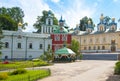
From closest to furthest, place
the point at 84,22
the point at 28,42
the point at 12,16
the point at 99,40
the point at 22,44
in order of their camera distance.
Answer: the point at 22,44
the point at 28,42
the point at 12,16
the point at 99,40
the point at 84,22

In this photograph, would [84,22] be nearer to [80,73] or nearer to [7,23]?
[7,23]

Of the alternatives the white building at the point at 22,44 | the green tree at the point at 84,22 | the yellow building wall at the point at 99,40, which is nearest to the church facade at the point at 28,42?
the white building at the point at 22,44

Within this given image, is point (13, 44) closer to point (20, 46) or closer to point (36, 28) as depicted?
point (20, 46)

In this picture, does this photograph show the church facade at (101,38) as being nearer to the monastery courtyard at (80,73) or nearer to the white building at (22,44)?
the white building at (22,44)

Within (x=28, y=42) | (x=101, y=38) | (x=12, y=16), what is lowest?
(x=28, y=42)

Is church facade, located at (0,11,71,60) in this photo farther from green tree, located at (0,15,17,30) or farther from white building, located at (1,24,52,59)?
green tree, located at (0,15,17,30)

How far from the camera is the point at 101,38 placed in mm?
84250

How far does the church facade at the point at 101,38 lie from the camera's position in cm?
8019

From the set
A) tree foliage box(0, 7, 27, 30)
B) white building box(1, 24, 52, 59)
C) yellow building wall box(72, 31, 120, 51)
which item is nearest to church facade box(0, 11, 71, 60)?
white building box(1, 24, 52, 59)

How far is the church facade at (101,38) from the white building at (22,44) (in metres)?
23.5

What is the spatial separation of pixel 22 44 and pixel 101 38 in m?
32.7

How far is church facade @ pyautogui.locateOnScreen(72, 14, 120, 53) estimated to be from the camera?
8019cm

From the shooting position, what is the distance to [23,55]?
58875 millimetres

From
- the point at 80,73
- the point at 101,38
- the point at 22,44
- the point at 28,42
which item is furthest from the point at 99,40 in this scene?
the point at 80,73
